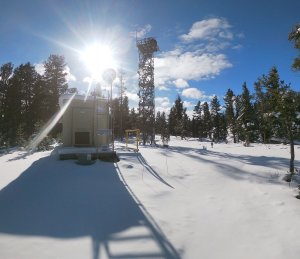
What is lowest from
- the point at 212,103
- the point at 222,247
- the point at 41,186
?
the point at 222,247

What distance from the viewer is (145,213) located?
816cm

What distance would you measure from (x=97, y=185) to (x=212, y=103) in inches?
3035

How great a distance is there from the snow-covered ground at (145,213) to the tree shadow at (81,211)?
26mm

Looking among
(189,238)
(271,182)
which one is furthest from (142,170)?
(189,238)

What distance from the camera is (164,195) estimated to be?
10.2 meters

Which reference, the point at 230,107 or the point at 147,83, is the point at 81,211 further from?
the point at 230,107

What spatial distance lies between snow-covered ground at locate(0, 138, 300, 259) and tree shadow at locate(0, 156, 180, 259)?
0.03m

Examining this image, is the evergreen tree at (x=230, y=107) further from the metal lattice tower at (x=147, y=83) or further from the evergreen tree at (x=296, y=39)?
the evergreen tree at (x=296, y=39)

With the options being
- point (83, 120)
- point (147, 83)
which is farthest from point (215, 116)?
point (83, 120)

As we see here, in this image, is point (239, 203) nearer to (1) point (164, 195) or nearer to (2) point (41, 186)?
(1) point (164, 195)

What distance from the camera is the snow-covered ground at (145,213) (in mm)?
6023

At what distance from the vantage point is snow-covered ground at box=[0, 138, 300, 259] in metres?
6.02

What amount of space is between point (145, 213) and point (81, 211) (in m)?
1.99

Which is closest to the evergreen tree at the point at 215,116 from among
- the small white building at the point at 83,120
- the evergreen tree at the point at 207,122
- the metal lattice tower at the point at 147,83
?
the evergreen tree at the point at 207,122
